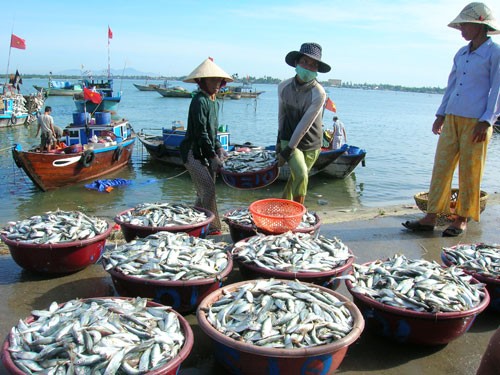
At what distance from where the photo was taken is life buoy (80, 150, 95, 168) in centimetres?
1451

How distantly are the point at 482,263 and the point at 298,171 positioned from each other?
225cm

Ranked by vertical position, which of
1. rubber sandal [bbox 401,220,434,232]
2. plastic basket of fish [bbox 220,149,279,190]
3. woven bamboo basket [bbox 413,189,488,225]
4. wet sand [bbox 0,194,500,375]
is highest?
plastic basket of fish [bbox 220,149,279,190]

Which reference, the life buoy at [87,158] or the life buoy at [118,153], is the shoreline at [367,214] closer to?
the life buoy at [87,158]

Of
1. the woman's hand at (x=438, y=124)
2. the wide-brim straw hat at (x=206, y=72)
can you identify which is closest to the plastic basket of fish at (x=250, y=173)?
the wide-brim straw hat at (x=206, y=72)

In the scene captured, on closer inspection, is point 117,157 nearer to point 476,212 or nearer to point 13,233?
point 13,233

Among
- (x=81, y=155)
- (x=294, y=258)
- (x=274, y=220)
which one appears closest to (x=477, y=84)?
(x=274, y=220)

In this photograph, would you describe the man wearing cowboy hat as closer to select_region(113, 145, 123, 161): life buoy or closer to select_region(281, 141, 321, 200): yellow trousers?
select_region(281, 141, 321, 200): yellow trousers

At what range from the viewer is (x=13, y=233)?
422cm

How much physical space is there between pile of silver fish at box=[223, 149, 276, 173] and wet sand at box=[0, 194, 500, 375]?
982 mm

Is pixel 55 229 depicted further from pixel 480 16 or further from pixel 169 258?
pixel 480 16

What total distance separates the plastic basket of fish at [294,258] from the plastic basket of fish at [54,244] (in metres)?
1.49

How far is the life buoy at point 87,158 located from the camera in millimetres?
14508

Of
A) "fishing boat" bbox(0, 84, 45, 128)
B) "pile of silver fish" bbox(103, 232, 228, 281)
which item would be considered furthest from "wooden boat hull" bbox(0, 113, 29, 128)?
"pile of silver fish" bbox(103, 232, 228, 281)

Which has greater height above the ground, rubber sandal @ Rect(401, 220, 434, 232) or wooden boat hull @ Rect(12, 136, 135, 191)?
rubber sandal @ Rect(401, 220, 434, 232)
